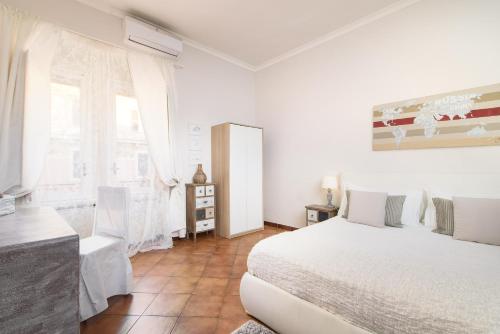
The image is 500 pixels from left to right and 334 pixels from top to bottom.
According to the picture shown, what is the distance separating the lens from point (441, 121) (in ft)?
8.28

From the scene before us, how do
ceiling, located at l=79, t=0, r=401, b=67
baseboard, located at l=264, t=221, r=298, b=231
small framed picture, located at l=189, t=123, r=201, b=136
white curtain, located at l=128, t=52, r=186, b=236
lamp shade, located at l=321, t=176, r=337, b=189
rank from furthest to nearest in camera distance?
baseboard, located at l=264, t=221, r=298, b=231
small framed picture, located at l=189, t=123, r=201, b=136
lamp shade, located at l=321, t=176, r=337, b=189
white curtain, located at l=128, t=52, r=186, b=236
ceiling, located at l=79, t=0, r=401, b=67

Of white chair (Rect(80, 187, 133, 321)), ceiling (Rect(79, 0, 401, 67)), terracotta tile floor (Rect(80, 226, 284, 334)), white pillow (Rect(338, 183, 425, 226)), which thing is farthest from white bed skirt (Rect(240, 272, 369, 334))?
ceiling (Rect(79, 0, 401, 67))

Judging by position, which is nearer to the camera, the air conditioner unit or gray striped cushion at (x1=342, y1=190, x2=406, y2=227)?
Result: gray striped cushion at (x1=342, y1=190, x2=406, y2=227)

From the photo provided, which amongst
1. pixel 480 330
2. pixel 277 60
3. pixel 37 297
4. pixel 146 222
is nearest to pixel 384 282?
pixel 480 330

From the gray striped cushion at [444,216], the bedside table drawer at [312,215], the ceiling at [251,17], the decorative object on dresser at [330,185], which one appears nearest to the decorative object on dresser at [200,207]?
the bedside table drawer at [312,215]

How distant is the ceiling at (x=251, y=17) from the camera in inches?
112

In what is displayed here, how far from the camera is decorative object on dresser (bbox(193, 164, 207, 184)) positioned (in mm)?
3690

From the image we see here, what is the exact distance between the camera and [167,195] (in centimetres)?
339

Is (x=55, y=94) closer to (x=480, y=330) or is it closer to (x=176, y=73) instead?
(x=176, y=73)

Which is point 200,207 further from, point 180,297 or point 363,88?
point 363,88

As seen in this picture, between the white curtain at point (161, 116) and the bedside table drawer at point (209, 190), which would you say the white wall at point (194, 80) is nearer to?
the white curtain at point (161, 116)

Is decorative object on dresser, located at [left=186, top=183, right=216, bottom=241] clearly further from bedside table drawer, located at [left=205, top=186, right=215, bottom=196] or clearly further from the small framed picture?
the small framed picture

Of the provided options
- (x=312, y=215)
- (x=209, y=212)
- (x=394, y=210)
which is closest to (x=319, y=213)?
(x=312, y=215)

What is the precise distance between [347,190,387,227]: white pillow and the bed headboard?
0.38 m
